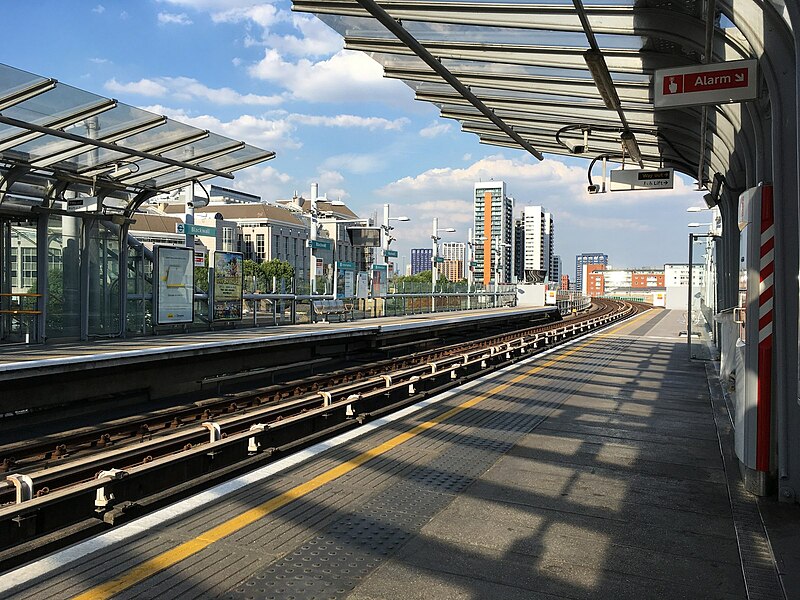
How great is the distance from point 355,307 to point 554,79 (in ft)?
52.2

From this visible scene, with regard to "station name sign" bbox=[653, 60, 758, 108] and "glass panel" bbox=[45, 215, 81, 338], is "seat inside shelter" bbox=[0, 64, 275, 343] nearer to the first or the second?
"glass panel" bbox=[45, 215, 81, 338]

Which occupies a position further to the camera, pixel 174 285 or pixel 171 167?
pixel 174 285

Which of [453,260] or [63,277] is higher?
[453,260]

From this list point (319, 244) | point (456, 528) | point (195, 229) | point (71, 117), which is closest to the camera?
point (456, 528)

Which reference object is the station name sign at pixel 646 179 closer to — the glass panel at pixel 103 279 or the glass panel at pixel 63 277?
the glass panel at pixel 103 279

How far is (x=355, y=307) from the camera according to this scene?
76.6 ft

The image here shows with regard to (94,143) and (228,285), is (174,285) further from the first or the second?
(94,143)

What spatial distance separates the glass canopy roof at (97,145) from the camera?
948 cm

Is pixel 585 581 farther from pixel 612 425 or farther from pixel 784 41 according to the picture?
pixel 612 425

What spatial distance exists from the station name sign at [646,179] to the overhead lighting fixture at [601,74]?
12.7ft

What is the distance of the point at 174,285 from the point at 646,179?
9243mm

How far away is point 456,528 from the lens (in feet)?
15.1

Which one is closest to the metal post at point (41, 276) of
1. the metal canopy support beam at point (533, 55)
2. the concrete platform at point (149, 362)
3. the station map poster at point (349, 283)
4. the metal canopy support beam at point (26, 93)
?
the concrete platform at point (149, 362)

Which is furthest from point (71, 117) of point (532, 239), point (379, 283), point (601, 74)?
point (532, 239)
